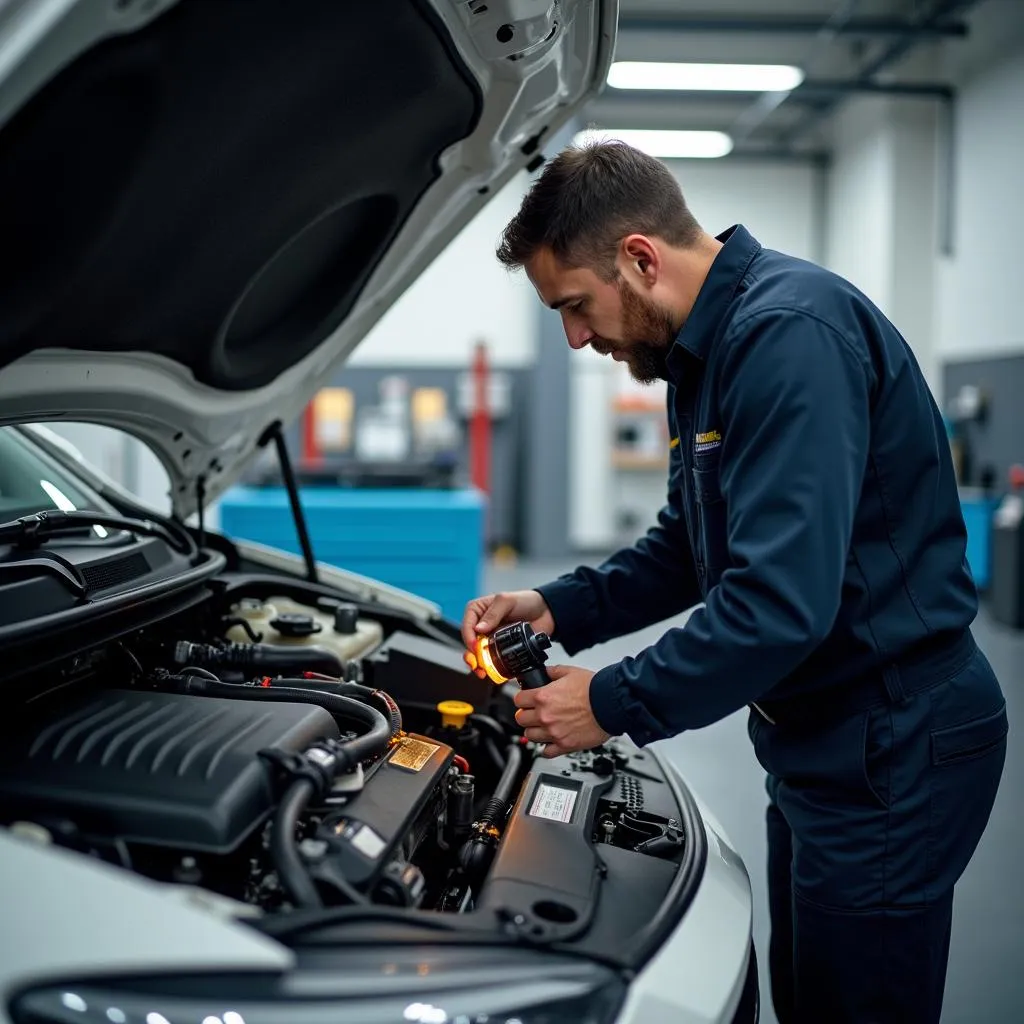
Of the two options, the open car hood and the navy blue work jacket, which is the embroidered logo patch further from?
the open car hood

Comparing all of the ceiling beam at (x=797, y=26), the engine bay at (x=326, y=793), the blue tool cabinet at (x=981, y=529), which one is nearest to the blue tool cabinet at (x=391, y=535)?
the engine bay at (x=326, y=793)

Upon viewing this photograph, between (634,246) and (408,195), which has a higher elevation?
(408,195)

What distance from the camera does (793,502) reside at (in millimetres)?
1060

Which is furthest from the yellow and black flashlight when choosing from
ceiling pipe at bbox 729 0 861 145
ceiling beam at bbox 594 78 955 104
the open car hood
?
ceiling beam at bbox 594 78 955 104

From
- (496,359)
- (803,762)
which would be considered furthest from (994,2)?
(803,762)

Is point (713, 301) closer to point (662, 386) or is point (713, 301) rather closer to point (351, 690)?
point (351, 690)

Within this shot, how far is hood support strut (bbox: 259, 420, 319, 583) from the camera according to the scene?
6.52 ft

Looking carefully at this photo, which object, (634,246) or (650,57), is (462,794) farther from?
(650,57)

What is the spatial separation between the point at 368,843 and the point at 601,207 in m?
0.83

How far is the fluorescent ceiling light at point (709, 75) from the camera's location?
5980 millimetres

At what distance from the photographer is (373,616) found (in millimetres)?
1997

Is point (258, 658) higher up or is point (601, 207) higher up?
point (601, 207)

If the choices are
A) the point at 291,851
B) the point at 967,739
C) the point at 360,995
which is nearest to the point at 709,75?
the point at 967,739

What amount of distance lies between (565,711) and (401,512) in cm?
298
